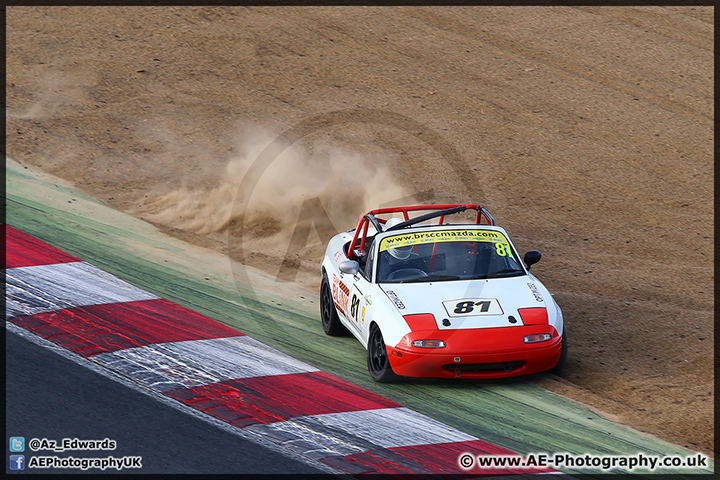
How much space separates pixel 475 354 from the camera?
705cm

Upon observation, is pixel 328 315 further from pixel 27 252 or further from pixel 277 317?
pixel 27 252

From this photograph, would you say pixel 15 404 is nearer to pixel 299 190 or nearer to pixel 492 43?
pixel 299 190

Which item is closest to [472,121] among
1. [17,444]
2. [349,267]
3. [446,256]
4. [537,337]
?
[446,256]

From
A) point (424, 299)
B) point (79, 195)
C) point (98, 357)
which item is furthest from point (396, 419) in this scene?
point (79, 195)

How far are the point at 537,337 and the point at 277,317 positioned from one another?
3351 millimetres

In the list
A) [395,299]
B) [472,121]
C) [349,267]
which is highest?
[472,121]

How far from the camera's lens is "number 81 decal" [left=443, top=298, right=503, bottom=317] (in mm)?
7355

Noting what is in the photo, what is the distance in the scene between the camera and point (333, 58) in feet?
57.8

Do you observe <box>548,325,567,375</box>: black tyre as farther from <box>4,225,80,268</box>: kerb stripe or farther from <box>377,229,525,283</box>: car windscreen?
<box>4,225,80,268</box>: kerb stripe

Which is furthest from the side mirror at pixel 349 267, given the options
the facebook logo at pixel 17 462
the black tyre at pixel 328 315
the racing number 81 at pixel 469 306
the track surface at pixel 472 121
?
the facebook logo at pixel 17 462

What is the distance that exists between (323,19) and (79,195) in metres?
8.77

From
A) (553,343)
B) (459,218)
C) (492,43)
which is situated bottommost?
(553,343)

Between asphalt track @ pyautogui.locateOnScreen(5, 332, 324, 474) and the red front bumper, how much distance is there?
1770 mm

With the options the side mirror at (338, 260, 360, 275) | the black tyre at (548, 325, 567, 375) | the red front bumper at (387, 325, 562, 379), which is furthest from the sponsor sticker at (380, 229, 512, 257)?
the red front bumper at (387, 325, 562, 379)
